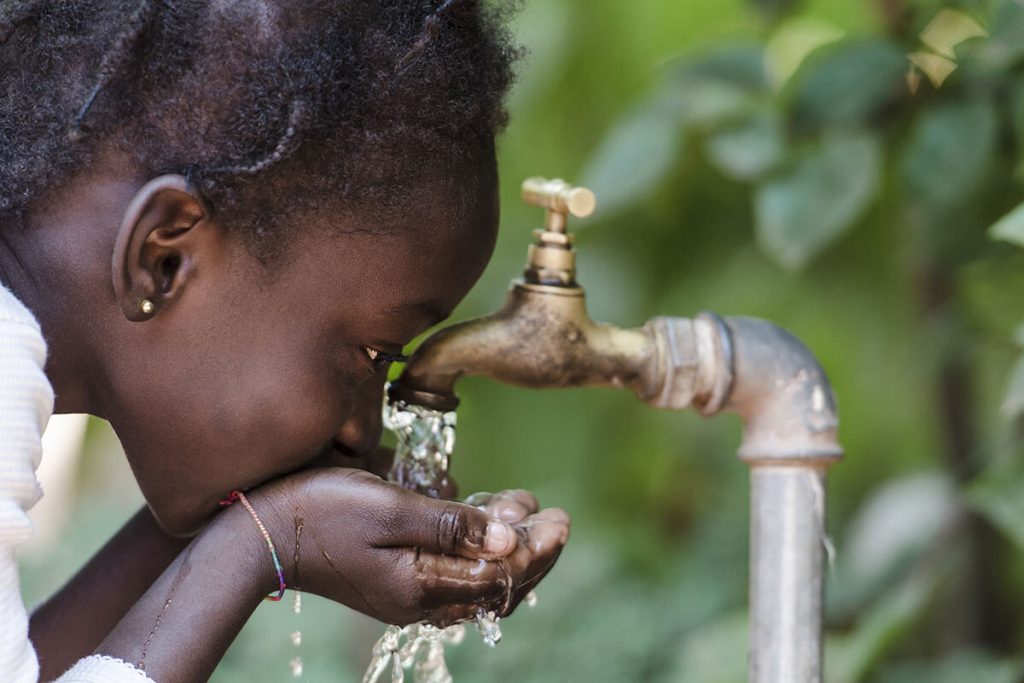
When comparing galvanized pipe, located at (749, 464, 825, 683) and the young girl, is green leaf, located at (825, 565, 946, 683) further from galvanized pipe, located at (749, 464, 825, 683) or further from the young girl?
the young girl

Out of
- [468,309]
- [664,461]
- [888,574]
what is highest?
[468,309]

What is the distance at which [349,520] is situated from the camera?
0.99 m

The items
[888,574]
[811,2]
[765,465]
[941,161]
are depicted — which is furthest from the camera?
[811,2]

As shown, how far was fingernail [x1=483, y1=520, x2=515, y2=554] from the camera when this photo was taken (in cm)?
97

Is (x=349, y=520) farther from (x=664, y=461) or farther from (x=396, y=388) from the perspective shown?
(x=664, y=461)

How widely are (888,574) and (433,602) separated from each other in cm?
91

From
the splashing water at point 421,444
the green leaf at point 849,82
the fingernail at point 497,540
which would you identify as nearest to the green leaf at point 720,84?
the green leaf at point 849,82

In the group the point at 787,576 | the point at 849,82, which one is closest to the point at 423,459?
the point at 787,576

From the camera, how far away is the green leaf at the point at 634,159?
1547 mm

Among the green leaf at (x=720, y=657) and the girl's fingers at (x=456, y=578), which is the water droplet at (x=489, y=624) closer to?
the girl's fingers at (x=456, y=578)

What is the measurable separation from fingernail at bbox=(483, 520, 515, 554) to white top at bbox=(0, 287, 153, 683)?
262 mm

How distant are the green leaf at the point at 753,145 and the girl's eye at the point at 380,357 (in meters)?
0.54

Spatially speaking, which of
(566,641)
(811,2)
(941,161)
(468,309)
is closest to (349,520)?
(941,161)

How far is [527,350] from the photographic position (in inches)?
42.9
